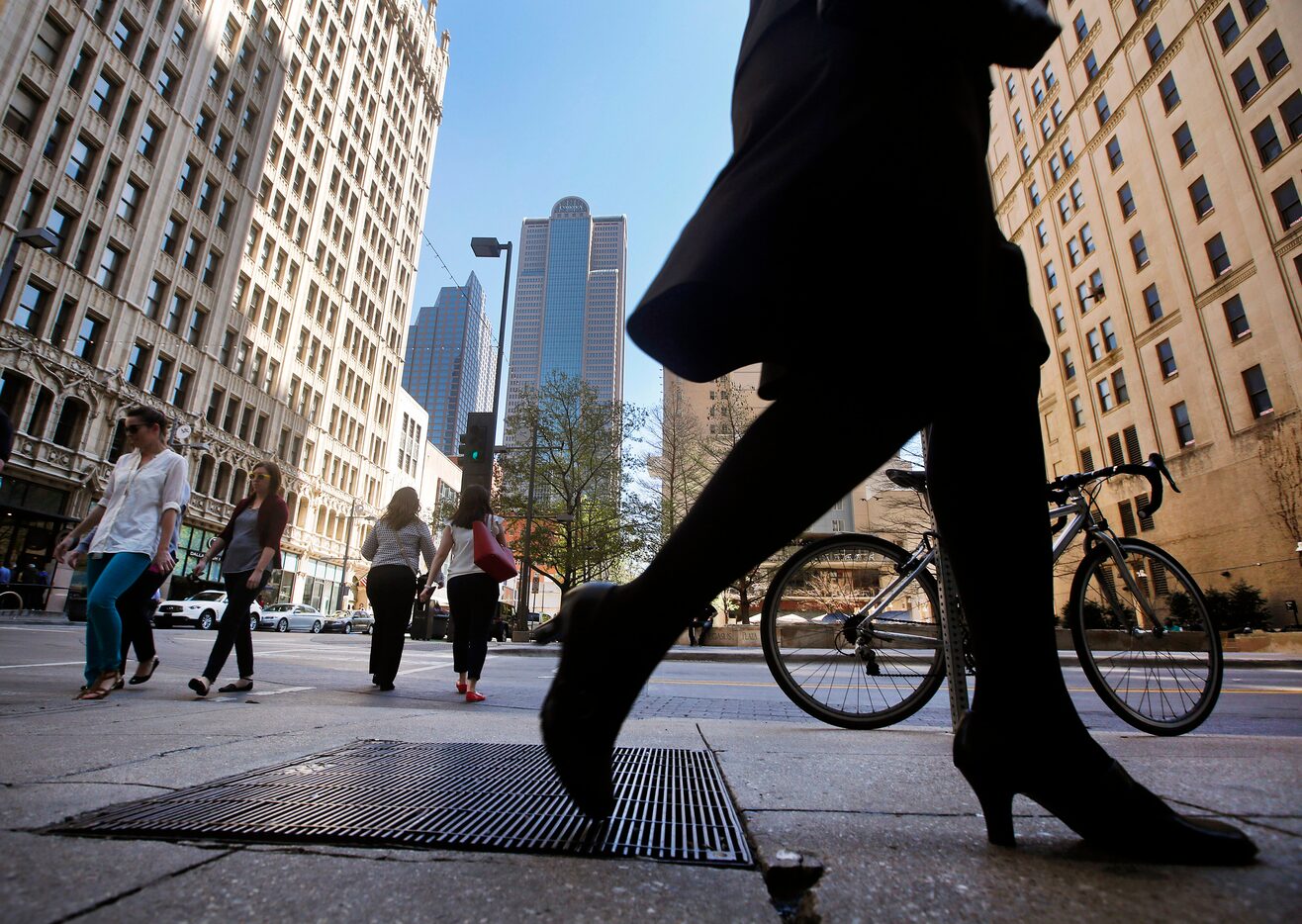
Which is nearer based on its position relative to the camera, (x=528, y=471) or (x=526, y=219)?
(x=528, y=471)

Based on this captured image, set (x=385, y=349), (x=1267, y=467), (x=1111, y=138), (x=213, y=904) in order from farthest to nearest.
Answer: (x=385, y=349), (x=1111, y=138), (x=1267, y=467), (x=213, y=904)

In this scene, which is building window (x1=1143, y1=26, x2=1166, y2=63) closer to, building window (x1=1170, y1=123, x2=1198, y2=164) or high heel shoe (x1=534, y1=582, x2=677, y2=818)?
building window (x1=1170, y1=123, x2=1198, y2=164)

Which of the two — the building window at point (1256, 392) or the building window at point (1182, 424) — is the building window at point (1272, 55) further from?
the building window at point (1182, 424)

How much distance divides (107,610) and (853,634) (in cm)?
422

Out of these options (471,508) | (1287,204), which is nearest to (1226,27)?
(1287,204)

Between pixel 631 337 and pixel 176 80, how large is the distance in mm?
40525

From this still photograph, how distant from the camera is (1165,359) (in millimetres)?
29328

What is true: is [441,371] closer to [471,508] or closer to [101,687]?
[471,508]

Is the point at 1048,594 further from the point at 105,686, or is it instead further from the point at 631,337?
the point at 105,686

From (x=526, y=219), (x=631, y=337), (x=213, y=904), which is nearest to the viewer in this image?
(x=213, y=904)

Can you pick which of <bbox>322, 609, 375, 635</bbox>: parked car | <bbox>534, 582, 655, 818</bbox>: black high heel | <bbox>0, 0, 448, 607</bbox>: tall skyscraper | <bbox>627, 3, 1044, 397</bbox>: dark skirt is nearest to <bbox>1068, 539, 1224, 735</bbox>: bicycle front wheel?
<bbox>627, 3, 1044, 397</bbox>: dark skirt

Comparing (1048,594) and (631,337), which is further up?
(631,337)

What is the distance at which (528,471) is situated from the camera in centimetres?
2966

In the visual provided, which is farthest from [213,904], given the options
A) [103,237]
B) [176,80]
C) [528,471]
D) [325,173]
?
[325,173]
